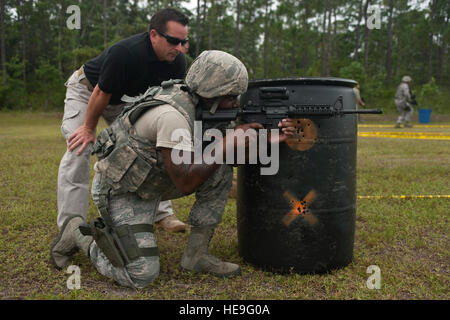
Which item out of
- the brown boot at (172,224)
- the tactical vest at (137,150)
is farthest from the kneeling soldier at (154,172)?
the brown boot at (172,224)

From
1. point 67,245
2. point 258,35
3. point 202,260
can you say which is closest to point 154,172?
point 202,260

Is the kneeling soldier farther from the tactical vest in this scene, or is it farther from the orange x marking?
the orange x marking

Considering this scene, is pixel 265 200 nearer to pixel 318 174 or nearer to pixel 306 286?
pixel 318 174

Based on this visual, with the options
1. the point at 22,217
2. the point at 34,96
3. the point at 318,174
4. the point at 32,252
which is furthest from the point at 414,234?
the point at 34,96

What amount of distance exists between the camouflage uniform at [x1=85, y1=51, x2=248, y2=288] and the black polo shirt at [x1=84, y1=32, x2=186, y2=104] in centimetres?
53

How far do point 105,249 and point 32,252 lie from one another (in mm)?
965

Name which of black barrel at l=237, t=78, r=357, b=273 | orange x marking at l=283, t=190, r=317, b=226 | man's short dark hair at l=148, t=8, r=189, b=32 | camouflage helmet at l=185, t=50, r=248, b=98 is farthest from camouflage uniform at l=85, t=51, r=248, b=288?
man's short dark hair at l=148, t=8, r=189, b=32

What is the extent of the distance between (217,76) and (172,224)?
1751 millimetres

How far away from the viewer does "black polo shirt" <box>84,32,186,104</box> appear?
3076mm

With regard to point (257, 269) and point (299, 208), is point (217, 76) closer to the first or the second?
point (299, 208)

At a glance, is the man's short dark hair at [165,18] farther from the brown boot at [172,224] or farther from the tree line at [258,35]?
the tree line at [258,35]

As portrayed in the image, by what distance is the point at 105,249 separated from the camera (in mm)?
2643

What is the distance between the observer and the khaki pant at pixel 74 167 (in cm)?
328

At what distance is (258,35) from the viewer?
Answer: 1629 inches
